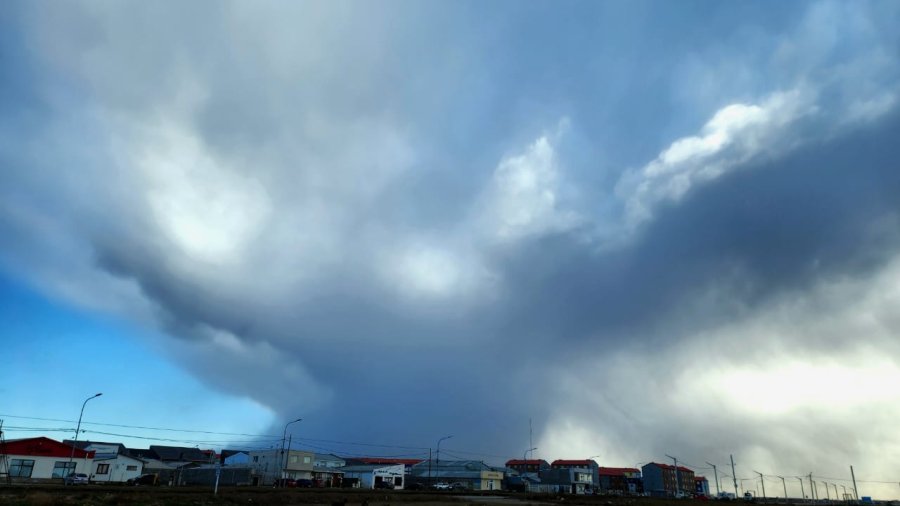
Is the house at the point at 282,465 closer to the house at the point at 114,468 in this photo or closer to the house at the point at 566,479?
the house at the point at 114,468

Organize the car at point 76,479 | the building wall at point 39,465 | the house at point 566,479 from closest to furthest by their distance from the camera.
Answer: the car at point 76,479
the building wall at point 39,465
the house at point 566,479

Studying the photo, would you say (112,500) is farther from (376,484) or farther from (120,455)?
(376,484)

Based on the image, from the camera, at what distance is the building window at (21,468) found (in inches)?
3642

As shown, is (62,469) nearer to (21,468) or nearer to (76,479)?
(21,468)

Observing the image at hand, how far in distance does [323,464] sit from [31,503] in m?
131

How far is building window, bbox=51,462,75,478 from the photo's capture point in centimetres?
9926

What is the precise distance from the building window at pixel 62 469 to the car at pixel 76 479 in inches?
72.3

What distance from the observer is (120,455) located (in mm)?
112500

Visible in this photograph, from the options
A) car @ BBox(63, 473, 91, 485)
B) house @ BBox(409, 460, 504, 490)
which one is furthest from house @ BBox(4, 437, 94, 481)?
house @ BBox(409, 460, 504, 490)

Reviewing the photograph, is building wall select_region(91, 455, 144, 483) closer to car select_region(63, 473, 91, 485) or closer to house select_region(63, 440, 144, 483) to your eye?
house select_region(63, 440, 144, 483)

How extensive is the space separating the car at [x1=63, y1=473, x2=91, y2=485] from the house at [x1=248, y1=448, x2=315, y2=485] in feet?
131

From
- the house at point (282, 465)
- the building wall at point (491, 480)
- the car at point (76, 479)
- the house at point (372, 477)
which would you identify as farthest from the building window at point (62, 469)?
the building wall at point (491, 480)

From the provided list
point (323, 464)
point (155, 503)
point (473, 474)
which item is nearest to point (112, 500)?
point (155, 503)

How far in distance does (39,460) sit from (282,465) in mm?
50423
